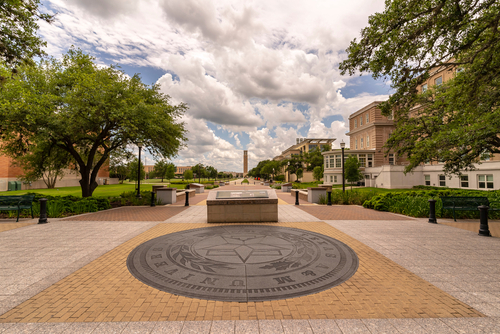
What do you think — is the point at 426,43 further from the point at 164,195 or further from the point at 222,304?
the point at 164,195

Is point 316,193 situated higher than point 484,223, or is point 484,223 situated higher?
point 316,193


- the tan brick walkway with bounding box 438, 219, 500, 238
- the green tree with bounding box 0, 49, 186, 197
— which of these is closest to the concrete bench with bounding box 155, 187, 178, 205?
the green tree with bounding box 0, 49, 186, 197

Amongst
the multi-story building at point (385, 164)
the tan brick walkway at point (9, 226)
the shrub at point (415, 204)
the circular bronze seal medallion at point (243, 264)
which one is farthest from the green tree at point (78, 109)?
the multi-story building at point (385, 164)

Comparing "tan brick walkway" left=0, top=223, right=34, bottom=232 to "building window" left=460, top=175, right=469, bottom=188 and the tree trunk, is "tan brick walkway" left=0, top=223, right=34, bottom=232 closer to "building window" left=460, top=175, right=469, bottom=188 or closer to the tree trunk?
the tree trunk

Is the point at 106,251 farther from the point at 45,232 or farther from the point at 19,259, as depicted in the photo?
the point at 45,232

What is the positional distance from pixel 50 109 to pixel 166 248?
1245 centimetres

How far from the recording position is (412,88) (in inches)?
294

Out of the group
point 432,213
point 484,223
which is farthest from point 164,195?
point 484,223

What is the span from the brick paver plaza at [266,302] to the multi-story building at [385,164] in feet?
69.8

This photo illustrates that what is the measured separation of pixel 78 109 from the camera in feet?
42.9

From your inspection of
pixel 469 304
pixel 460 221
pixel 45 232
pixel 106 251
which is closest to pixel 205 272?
pixel 106 251

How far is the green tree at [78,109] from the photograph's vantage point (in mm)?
12180

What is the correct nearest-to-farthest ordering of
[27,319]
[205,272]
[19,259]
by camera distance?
[27,319] < [205,272] < [19,259]

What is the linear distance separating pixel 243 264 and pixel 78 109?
1369cm
